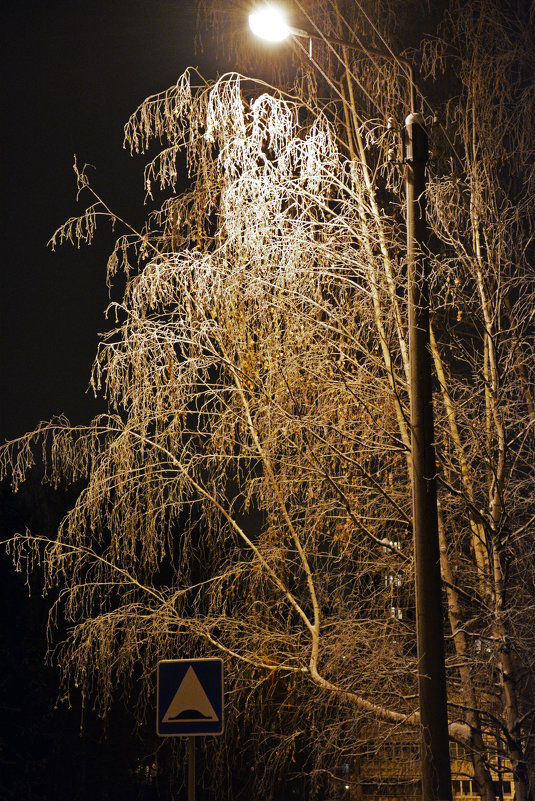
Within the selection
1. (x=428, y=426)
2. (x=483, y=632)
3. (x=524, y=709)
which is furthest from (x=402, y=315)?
(x=524, y=709)

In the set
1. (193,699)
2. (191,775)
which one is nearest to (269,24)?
(193,699)

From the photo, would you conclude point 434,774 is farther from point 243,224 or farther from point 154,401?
point 243,224

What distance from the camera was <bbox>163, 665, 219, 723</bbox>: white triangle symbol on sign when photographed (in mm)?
6734

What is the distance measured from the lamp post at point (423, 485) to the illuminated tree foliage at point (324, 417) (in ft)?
1.63

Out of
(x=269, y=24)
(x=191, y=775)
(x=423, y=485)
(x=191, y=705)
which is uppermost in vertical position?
(x=269, y=24)

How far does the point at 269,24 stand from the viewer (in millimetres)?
6914

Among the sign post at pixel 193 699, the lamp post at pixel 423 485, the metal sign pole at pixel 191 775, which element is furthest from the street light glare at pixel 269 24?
the metal sign pole at pixel 191 775

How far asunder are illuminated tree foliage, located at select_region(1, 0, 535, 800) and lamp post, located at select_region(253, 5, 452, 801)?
1.63ft

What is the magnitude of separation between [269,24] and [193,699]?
445cm

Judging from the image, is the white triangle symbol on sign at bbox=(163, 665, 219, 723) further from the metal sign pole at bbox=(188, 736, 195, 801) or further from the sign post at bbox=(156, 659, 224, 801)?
the metal sign pole at bbox=(188, 736, 195, 801)

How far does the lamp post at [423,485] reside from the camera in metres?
5.88

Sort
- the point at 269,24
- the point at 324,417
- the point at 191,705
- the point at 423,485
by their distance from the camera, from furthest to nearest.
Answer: the point at 324,417 < the point at 269,24 < the point at 191,705 < the point at 423,485

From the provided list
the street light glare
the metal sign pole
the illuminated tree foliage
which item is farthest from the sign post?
the street light glare

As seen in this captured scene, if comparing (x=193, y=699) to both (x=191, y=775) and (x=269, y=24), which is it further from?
(x=269, y=24)
